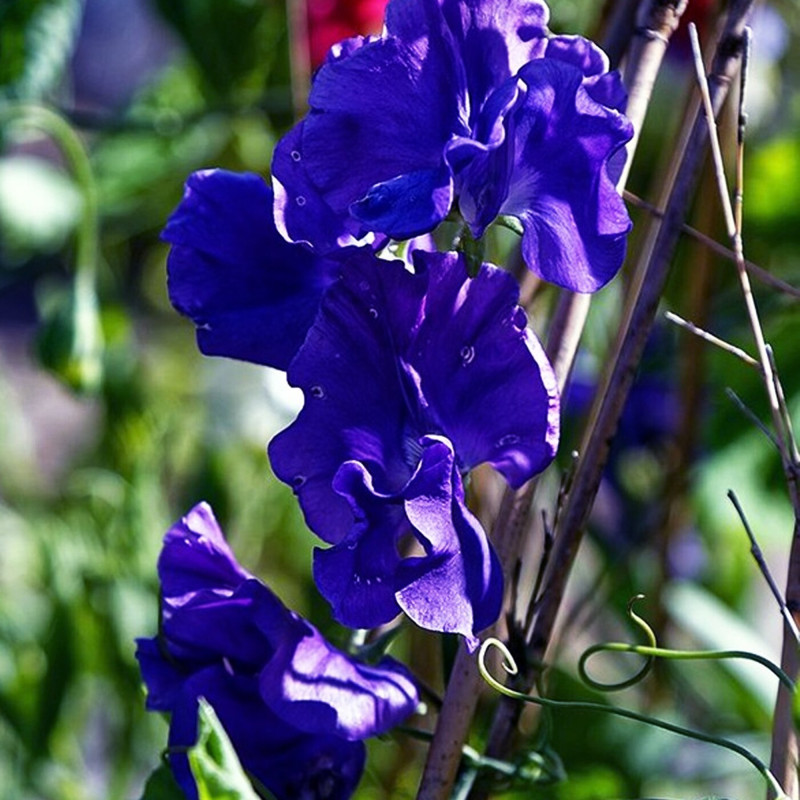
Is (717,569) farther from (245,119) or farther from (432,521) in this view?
(432,521)

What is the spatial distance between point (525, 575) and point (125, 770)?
0.54 m

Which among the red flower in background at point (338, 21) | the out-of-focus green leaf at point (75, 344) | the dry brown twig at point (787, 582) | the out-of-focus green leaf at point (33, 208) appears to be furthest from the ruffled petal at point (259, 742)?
the out-of-focus green leaf at point (33, 208)

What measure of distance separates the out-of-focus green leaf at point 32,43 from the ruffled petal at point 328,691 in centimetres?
43

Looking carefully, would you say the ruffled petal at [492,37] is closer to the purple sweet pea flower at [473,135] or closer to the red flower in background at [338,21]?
the purple sweet pea flower at [473,135]

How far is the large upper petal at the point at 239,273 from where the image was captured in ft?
1.30

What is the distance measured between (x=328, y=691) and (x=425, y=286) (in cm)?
11

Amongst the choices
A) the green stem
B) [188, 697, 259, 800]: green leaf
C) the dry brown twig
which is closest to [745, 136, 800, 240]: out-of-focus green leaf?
the green stem

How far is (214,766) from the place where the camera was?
0.33 meters

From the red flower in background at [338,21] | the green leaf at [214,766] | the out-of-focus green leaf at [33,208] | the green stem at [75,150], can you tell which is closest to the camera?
the green leaf at [214,766]

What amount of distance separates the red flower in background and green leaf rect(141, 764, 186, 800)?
18.5 inches

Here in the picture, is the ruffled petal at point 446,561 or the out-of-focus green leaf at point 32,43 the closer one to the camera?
the ruffled petal at point 446,561

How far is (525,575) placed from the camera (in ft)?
4.25

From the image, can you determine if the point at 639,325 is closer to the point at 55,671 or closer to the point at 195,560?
the point at 195,560

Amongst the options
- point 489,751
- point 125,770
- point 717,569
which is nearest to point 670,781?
point 717,569
